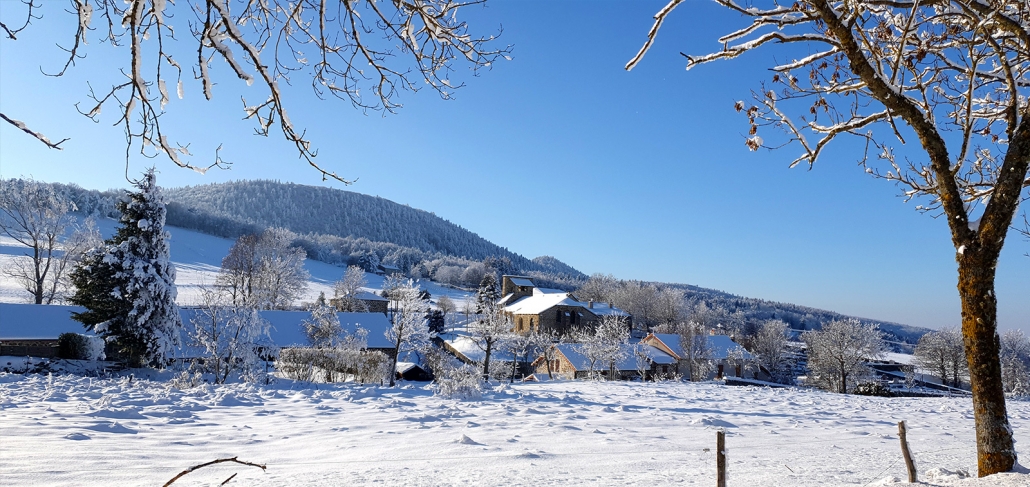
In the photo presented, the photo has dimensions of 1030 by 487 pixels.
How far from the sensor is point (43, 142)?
2.44 metres

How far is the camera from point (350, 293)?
60125 mm

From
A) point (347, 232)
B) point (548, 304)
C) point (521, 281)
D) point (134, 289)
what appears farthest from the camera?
point (347, 232)

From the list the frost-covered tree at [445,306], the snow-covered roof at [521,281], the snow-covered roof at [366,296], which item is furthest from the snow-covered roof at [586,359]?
the frost-covered tree at [445,306]

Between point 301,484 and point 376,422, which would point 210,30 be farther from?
point 376,422

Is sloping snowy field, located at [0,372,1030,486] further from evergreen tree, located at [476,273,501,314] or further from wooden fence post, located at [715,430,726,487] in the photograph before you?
evergreen tree, located at [476,273,501,314]

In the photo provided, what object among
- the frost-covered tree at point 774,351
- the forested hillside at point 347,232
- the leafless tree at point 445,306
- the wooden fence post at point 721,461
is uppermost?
the forested hillside at point 347,232

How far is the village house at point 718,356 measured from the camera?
1714 inches

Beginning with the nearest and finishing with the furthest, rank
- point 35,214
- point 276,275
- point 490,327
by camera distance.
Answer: point 490,327 < point 35,214 < point 276,275

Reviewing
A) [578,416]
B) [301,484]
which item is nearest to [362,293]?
[578,416]

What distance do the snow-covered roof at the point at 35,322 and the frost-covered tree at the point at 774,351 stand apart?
190ft

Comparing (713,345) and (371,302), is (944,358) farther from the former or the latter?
(371,302)

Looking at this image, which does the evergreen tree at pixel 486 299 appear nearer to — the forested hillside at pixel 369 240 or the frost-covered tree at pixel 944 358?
the frost-covered tree at pixel 944 358

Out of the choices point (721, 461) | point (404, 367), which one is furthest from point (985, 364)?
point (404, 367)

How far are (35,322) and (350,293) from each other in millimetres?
33999
